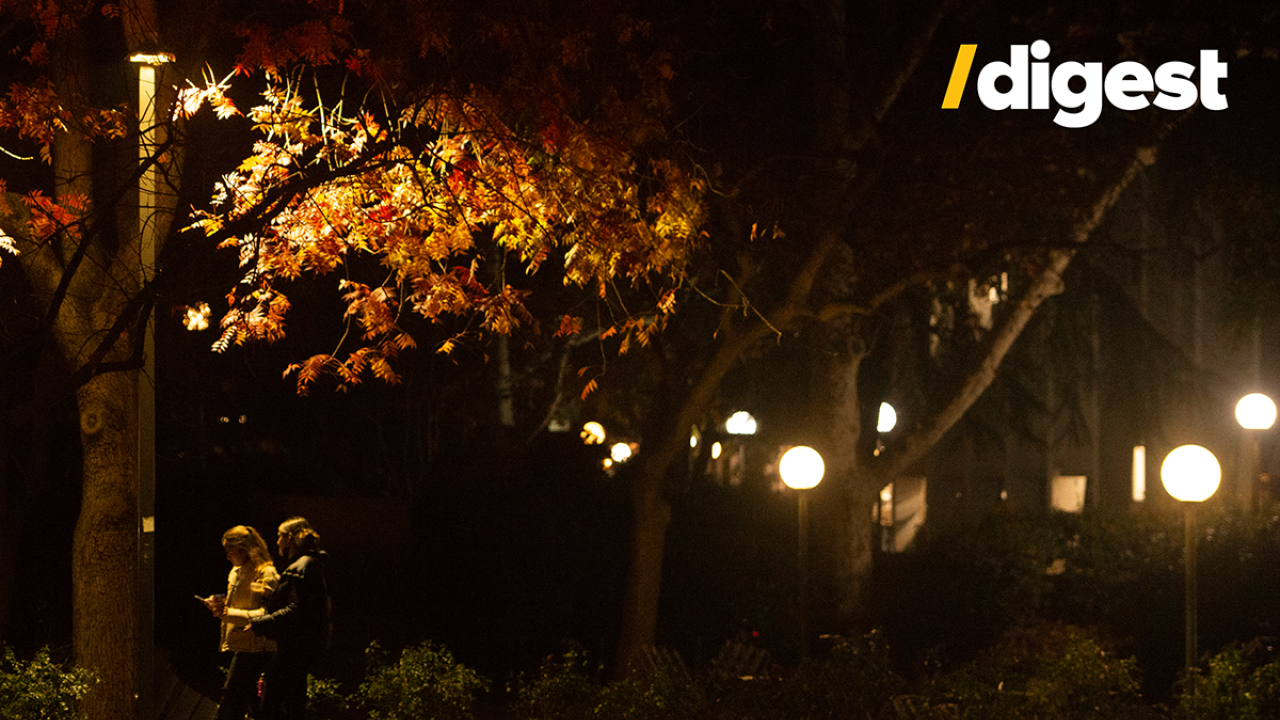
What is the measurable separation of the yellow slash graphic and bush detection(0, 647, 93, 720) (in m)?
10.7

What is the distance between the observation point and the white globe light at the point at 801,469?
11.5 m

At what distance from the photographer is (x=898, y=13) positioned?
14328mm

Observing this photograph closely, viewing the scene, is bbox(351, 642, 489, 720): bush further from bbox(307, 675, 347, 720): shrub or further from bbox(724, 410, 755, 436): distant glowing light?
bbox(724, 410, 755, 436): distant glowing light

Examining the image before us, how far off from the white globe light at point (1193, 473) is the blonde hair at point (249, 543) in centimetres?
669

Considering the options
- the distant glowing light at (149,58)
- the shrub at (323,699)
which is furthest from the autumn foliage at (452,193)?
the shrub at (323,699)

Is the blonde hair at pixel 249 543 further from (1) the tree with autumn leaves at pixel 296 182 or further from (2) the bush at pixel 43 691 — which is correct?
(2) the bush at pixel 43 691

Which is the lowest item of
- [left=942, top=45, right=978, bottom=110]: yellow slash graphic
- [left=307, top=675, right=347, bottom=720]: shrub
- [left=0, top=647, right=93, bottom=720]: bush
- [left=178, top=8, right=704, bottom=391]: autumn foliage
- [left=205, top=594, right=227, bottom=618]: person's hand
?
[left=307, top=675, right=347, bottom=720]: shrub

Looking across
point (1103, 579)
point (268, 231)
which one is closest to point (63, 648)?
point (268, 231)

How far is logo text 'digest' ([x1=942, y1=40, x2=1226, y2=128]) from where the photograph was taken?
13664 millimetres

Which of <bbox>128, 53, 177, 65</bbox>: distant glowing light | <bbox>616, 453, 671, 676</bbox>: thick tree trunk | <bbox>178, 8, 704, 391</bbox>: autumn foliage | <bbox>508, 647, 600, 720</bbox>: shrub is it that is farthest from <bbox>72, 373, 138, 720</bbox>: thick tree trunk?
<bbox>616, 453, 671, 676</bbox>: thick tree trunk

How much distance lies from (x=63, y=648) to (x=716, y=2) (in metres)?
8.67

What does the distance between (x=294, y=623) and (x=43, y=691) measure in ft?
4.88

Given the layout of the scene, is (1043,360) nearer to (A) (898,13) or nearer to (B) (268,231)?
(A) (898,13)

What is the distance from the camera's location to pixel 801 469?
1152 cm
